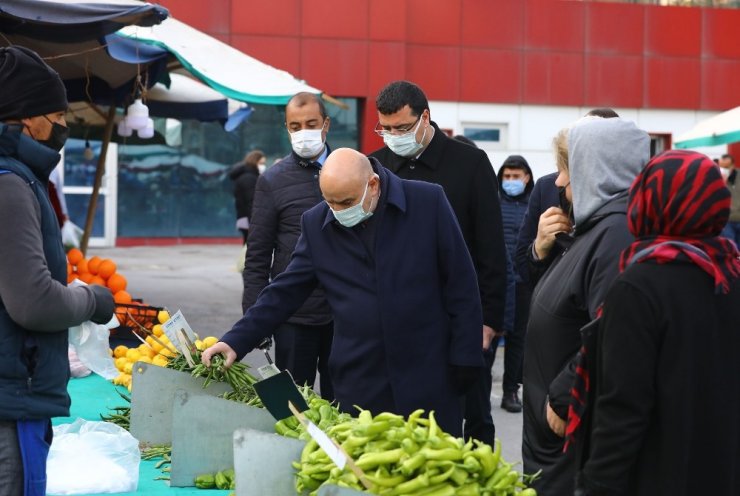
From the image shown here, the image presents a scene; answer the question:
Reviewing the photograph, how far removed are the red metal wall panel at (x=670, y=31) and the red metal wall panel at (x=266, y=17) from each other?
8.65 metres

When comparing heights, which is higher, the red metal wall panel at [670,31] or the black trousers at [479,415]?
the red metal wall panel at [670,31]

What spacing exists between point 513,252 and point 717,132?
5117 millimetres

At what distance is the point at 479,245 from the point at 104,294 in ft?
7.56

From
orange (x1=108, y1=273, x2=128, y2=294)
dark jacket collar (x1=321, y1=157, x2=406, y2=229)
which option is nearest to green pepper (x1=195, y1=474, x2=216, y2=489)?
dark jacket collar (x1=321, y1=157, x2=406, y2=229)

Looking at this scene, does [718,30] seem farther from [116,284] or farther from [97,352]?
[97,352]

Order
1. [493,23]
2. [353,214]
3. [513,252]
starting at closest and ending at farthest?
[353,214] → [513,252] → [493,23]

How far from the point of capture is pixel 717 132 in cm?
1258

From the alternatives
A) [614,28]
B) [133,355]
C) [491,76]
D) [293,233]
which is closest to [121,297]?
[133,355]

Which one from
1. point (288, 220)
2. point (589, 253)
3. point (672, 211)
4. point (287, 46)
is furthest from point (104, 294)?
point (287, 46)

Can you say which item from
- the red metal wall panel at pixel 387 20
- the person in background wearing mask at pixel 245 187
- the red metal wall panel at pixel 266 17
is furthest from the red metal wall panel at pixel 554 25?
the person in background wearing mask at pixel 245 187

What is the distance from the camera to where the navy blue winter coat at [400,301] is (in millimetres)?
4207

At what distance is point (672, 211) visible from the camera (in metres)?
2.94

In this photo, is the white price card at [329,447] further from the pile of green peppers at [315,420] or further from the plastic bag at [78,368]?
the plastic bag at [78,368]

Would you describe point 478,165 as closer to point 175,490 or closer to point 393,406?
point 393,406
